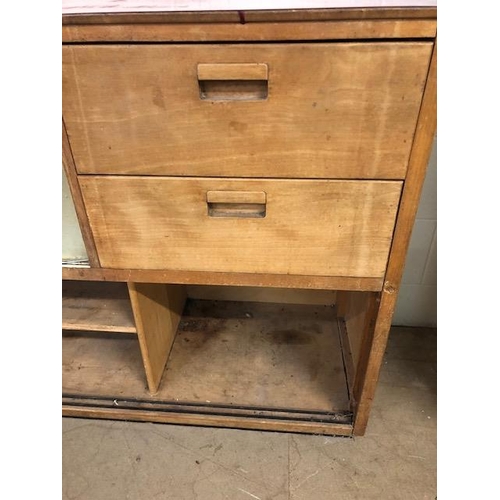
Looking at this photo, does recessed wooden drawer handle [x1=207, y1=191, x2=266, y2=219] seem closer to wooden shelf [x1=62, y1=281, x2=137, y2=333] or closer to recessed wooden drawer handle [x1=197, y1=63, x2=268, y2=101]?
recessed wooden drawer handle [x1=197, y1=63, x2=268, y2=101]

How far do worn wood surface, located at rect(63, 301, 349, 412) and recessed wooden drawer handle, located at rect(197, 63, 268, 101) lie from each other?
2.43ft

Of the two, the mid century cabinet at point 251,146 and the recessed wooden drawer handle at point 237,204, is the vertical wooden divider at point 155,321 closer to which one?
the mid century cabinet at point 251,146

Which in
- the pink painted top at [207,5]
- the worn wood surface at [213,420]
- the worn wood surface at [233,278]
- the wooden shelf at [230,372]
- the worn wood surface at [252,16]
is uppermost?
the pink painted top at [207,5]

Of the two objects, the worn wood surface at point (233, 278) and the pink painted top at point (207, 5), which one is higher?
the pink painted top at point (207, 5)

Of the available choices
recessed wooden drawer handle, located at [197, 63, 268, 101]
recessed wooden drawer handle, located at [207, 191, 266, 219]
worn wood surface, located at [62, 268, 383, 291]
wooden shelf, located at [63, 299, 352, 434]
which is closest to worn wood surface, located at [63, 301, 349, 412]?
wooden shelf, located at [63, 299, 352, 434]

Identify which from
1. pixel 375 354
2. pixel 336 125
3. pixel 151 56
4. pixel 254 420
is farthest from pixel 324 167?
pixel 254 420

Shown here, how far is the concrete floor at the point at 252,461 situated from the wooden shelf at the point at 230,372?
1.6 inches

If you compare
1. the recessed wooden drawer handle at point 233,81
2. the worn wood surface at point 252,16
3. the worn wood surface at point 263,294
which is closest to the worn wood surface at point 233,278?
the recessed wooden drawer handle at point 233,81

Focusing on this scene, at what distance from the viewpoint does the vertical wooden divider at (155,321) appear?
3.05ft

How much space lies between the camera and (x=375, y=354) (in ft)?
2.77

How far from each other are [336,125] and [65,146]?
44 cm

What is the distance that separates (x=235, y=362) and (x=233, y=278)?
44 centimetres

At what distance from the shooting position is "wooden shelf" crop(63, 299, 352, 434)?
1.02 metres

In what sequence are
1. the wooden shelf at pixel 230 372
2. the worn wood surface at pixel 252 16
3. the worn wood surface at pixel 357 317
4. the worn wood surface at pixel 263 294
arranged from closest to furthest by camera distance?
the worn wood surface at pixel 252 16, the worn wood surface at pixel 357 317, the wooden shelf at pixel 230 372, the worn wood surface at pixel 263 294
